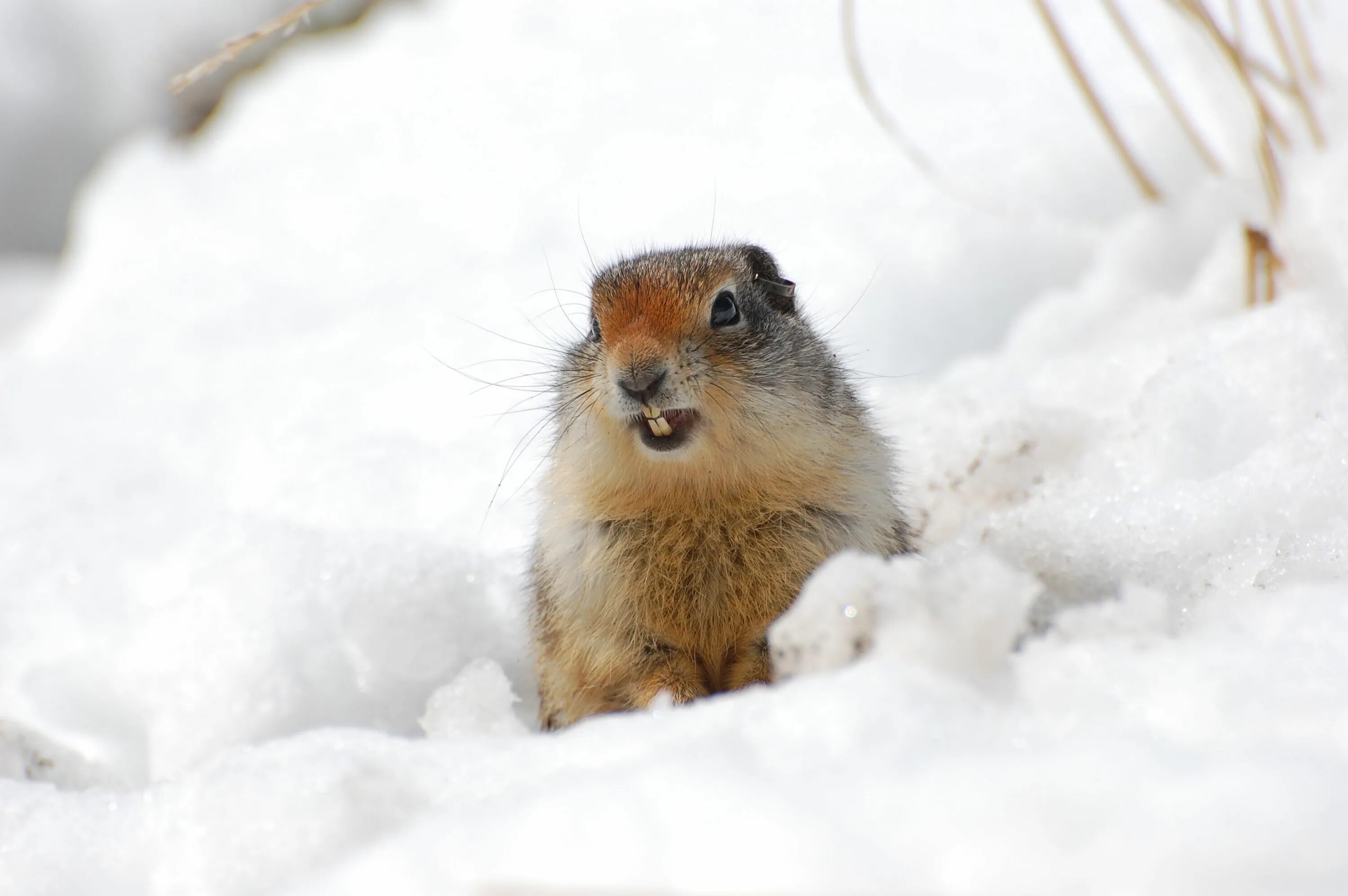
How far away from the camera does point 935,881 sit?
1.29 meters

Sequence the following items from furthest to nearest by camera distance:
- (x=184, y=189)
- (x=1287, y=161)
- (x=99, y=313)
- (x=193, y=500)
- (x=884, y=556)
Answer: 1. (x=184, y=189)
2. (x=99, y=313)
3. (x=193, y=500)
4. (x=1287, y=161)
5. (x=884, y=556)

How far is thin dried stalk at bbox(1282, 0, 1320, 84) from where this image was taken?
379 centimetres

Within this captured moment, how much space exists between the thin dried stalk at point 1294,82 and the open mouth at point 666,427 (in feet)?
7.94

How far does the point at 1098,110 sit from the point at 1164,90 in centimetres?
26

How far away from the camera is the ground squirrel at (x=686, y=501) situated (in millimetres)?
2383

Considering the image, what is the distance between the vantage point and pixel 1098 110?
12.7ft

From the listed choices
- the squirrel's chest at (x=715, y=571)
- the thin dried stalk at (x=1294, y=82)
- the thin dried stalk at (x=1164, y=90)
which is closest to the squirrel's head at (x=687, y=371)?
the squirrel's chest at (x=715, y=571)

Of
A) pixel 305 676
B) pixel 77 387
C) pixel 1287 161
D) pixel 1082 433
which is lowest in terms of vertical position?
pixel 77 387

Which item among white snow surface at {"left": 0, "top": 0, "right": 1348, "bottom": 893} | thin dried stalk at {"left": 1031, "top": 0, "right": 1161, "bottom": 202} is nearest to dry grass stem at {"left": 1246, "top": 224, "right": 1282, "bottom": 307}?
white snow surface at {"left": 0, "top": 0, "right": 1348, "bottom": 893}

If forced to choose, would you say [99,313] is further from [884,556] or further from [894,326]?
[884,556]

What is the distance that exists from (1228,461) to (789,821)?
193cm

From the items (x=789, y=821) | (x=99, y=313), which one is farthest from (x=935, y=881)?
(x=99, y=313)

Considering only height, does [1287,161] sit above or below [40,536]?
above

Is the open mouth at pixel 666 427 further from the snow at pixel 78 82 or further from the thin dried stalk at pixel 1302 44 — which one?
the snow at pixel 78 82
